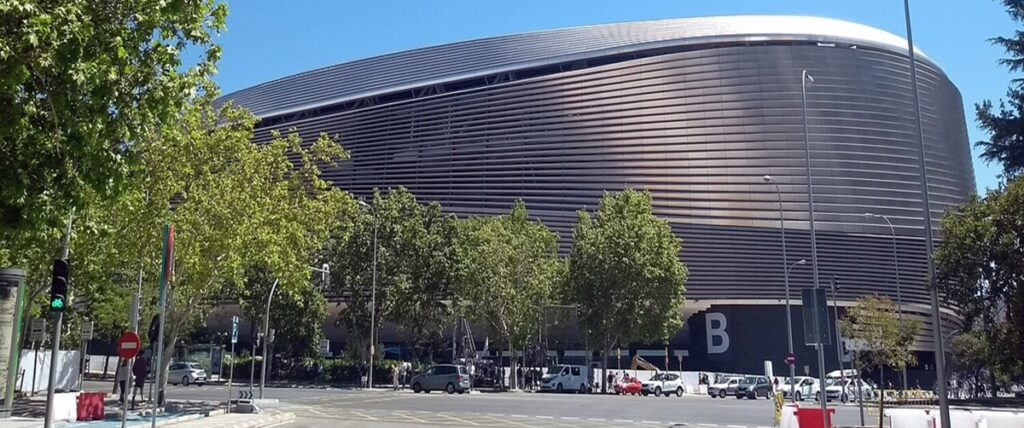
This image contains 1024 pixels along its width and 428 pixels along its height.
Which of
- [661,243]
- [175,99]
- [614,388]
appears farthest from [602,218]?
[175,99]

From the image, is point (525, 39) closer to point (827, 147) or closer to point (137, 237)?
point (827, 147)

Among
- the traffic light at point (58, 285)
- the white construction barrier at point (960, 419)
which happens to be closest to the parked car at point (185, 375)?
the traffic light at point (58, 285)

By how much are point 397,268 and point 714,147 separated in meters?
44.9

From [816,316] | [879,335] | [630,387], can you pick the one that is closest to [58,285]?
[816,316]

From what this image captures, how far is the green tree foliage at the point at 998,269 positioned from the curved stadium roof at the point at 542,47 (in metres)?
75.7

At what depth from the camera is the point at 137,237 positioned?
25.0 m

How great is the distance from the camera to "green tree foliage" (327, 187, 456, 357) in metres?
54.0

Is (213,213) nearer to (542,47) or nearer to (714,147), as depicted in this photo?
(714,147)

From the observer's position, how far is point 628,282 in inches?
2133

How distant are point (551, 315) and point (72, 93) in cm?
5074

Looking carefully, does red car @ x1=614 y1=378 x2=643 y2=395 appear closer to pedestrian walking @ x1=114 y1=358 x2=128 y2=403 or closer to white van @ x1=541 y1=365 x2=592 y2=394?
white van @ x1=541 y1=365 x2=592 y2=394

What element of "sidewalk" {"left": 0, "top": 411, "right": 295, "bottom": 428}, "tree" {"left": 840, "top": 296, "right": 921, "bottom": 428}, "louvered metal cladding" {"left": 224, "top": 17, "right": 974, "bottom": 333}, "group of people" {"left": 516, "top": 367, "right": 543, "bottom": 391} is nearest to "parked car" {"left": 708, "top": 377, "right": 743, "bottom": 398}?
"group of people" {"left": 516, "top": 367, "right": 543, "bottom": 391}

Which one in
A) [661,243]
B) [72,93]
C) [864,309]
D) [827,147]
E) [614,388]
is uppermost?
[827,147]

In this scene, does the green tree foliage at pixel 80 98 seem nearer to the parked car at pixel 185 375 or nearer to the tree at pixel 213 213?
the tree at pixel 213 213
